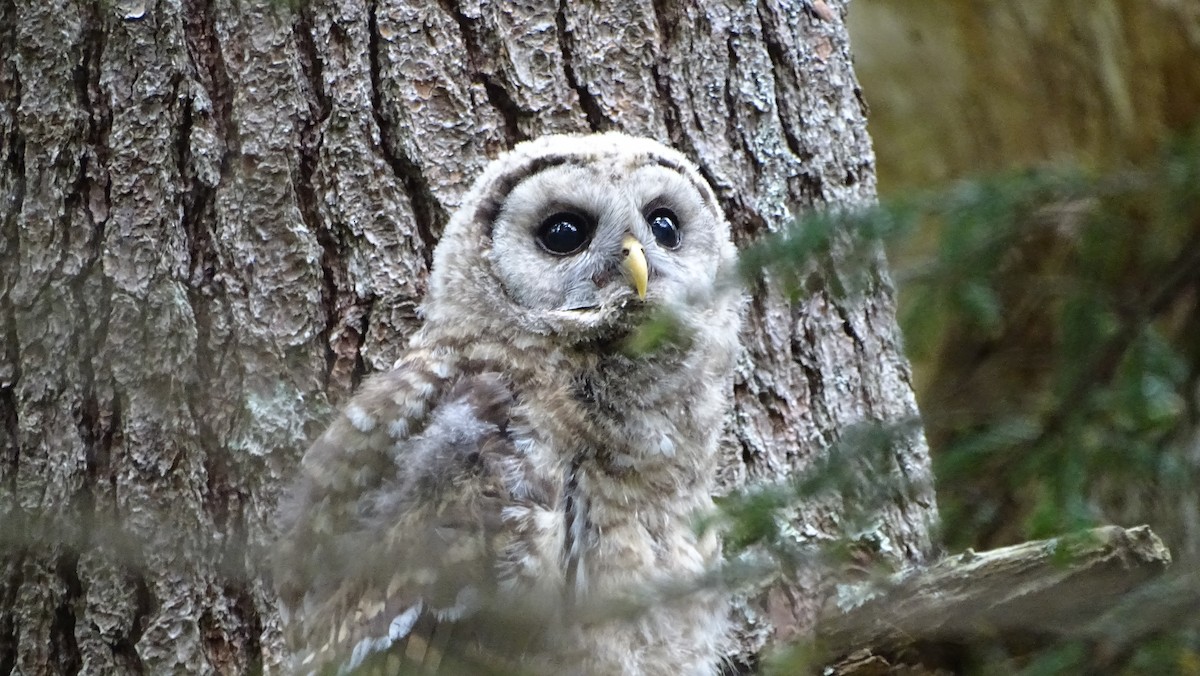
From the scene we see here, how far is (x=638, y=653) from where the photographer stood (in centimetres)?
248

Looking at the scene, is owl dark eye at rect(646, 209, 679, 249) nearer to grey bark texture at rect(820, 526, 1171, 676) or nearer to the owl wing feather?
the owl wing feather

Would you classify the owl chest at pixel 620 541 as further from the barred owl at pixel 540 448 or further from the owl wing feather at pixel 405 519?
the owl wing feather at pixel 405 519

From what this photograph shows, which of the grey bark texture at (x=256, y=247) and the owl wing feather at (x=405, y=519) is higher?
the grey bark texture at (x=256, y=247)

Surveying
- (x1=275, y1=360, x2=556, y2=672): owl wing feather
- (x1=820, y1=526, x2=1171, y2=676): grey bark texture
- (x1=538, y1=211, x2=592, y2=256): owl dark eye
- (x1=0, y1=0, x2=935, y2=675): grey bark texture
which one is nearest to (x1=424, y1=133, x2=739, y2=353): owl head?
(x1=538, y1=211, x2=592, y2=256): owl dark eye

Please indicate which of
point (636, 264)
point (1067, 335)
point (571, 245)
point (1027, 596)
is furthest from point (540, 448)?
point (1067, 335)

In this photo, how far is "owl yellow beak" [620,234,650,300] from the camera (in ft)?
8.79

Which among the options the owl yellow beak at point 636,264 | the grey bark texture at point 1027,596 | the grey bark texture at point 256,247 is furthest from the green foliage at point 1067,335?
the owl yellow beak at point 636,264

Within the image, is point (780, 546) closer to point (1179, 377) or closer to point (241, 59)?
point (1179, 377)

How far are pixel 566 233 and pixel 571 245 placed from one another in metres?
0.03

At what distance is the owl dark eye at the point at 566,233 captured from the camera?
287 cm

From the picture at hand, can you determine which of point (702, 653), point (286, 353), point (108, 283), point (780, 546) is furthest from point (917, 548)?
point (108, 283)

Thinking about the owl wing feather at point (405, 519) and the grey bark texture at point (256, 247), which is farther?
the grey bark texture at point (256, 247)

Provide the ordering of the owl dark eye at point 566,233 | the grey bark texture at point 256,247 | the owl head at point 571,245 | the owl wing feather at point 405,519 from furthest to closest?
the owl dark eye at point 566,233 < the owl head at point 571,245 < the grey bark texture at point 256,247 < the owl wing feather at point 405,519

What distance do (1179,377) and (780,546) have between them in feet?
3.91
